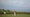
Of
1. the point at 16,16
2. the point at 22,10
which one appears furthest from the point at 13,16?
the point at 22,10

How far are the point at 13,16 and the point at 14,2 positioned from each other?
31 centimetres

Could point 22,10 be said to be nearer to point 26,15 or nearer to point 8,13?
point 26,15

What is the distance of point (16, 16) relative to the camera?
1.09 m

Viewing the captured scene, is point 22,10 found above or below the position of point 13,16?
above

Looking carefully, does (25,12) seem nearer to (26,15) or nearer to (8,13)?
(26,15)

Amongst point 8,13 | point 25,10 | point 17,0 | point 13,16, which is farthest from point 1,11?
point 25,10

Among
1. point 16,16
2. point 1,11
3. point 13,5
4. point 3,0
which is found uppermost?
point 3,0

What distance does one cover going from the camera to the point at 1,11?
1.07m

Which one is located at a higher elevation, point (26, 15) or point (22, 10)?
point (22, 10)

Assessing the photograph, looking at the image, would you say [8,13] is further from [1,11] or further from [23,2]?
[23,2]

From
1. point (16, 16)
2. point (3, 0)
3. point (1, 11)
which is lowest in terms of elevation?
point (16, 16)

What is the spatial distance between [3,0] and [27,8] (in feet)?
1.83

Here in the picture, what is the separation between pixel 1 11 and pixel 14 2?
1.14 feet

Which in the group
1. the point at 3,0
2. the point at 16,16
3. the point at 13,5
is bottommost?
the point at 16,16
